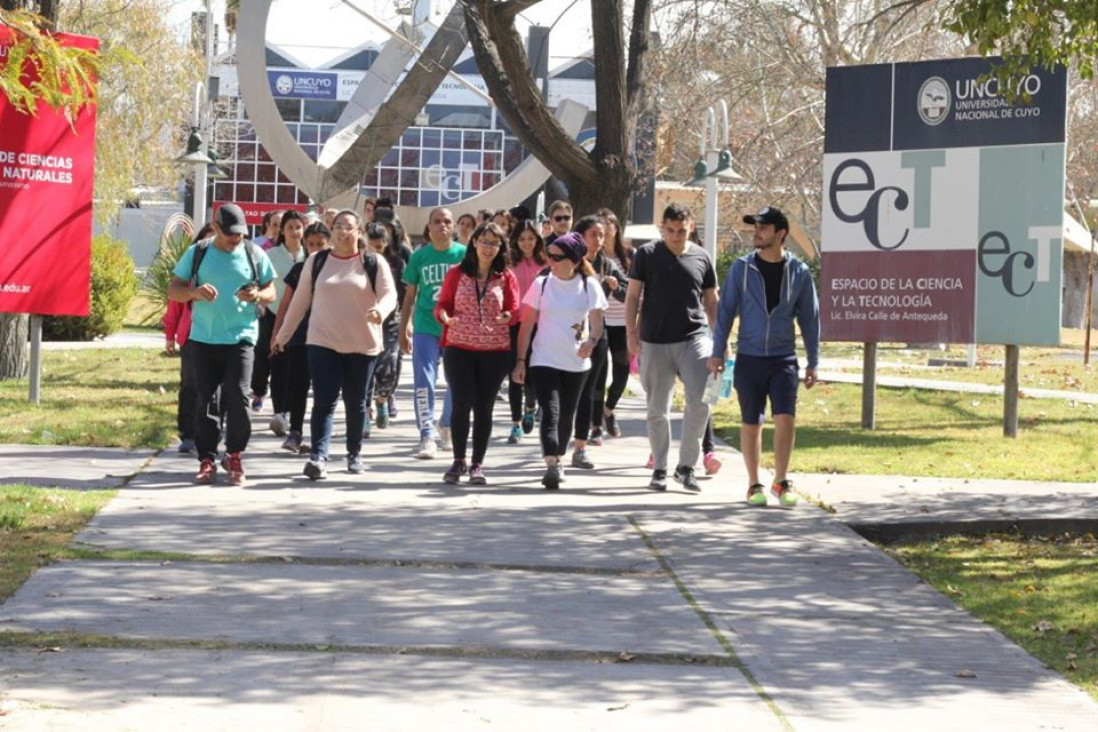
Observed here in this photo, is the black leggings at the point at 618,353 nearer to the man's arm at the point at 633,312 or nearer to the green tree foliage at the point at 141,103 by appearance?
the man's arm at the point at 633,312

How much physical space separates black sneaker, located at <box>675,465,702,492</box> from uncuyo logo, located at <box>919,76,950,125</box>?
19.8 ft

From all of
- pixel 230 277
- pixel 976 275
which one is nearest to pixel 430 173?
pixel 976 275

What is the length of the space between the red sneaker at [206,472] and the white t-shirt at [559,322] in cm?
216

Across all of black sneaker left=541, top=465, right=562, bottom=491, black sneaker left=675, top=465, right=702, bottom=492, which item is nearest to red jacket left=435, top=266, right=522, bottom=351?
black sneaker left=541, top=465, right=562, bottom=491

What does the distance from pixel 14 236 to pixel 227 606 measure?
29.5 ft

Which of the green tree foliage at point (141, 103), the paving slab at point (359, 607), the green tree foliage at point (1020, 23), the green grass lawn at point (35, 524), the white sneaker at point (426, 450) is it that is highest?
the green tree foliage at point (141, 103)

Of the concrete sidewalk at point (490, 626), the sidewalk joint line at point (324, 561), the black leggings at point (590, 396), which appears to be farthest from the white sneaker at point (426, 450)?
the sidewalk joint line at point (324, 561)

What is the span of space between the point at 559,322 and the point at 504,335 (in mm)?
374

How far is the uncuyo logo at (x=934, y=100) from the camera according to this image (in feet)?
53.0

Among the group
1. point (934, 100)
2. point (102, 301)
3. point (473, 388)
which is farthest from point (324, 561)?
point (102, 301)

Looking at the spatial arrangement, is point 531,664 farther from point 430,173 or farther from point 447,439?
point 430,173

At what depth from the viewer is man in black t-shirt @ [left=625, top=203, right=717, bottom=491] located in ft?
37.7

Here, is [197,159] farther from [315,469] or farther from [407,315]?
[315,469]

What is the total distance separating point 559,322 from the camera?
11.6 metres
